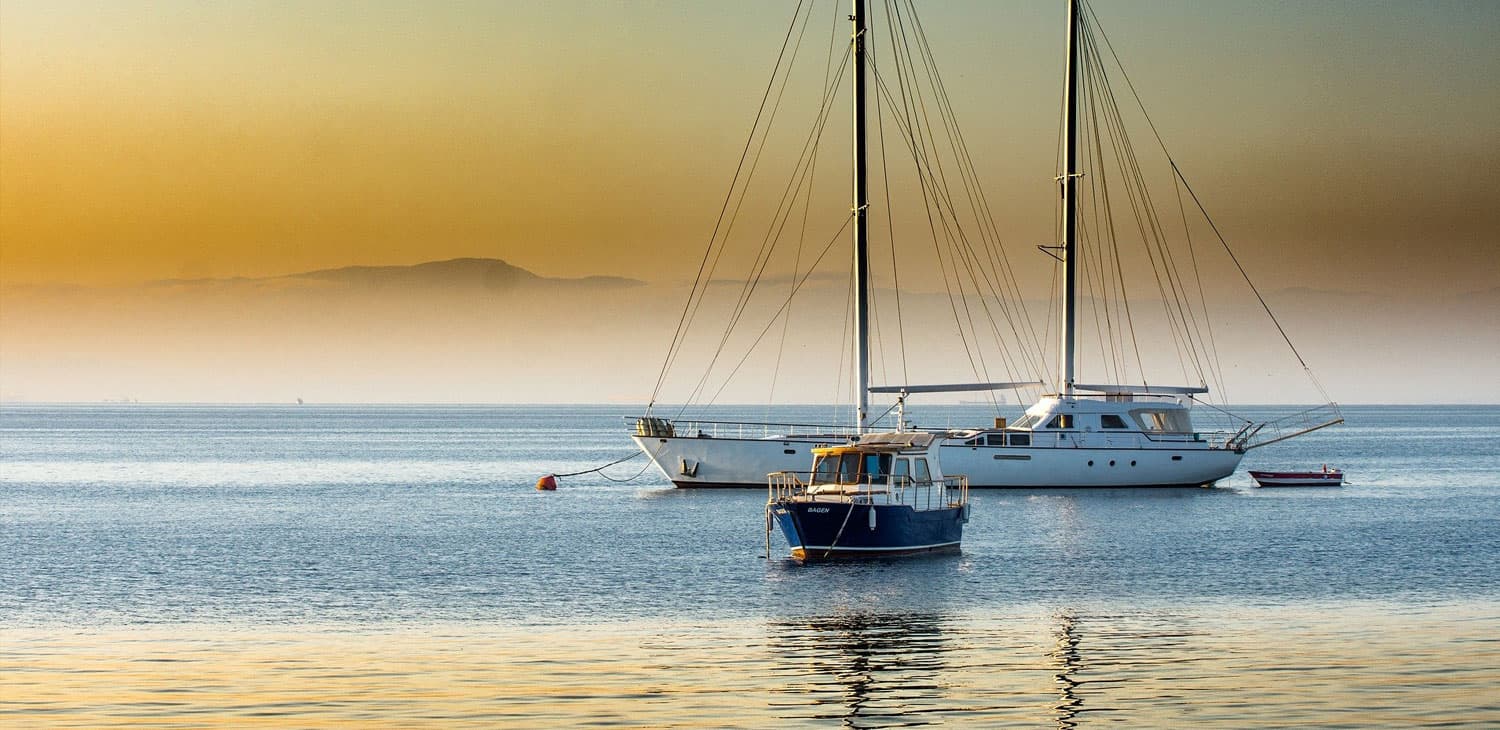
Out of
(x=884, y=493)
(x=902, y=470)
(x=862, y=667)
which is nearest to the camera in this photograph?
(x=862, y=667)

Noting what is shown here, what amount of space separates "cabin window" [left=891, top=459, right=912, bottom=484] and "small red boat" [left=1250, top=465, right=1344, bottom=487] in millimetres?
47555

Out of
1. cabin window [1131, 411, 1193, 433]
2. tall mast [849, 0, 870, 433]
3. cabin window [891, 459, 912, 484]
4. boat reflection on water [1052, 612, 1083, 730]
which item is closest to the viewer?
boat reflection on water [1052, 612, 1083, 730]

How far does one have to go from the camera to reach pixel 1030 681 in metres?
26.6

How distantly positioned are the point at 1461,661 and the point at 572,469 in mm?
96252

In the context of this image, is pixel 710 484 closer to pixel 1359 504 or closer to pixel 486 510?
pixel 486 510

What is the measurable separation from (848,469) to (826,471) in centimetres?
72

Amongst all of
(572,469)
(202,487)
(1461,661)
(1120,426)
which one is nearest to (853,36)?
(1120,426)

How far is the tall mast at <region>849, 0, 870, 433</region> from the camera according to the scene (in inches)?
2549

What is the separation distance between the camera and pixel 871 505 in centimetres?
4394

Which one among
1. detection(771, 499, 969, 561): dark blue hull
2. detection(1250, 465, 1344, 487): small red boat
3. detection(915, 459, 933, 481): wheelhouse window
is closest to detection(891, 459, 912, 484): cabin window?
detection(915, 459, 933, 481): wheelhouse window

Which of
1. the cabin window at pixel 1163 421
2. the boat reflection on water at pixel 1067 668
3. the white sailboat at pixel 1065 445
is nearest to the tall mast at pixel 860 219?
the white sailboat at pixel 1065 445

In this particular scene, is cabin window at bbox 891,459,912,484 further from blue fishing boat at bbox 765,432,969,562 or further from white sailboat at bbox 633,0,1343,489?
→ white sailboat at bbox 633,0,1343,489

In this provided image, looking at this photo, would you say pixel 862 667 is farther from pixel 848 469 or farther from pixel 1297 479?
pixel 1297 479

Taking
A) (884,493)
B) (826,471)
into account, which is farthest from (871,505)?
(826,471)
